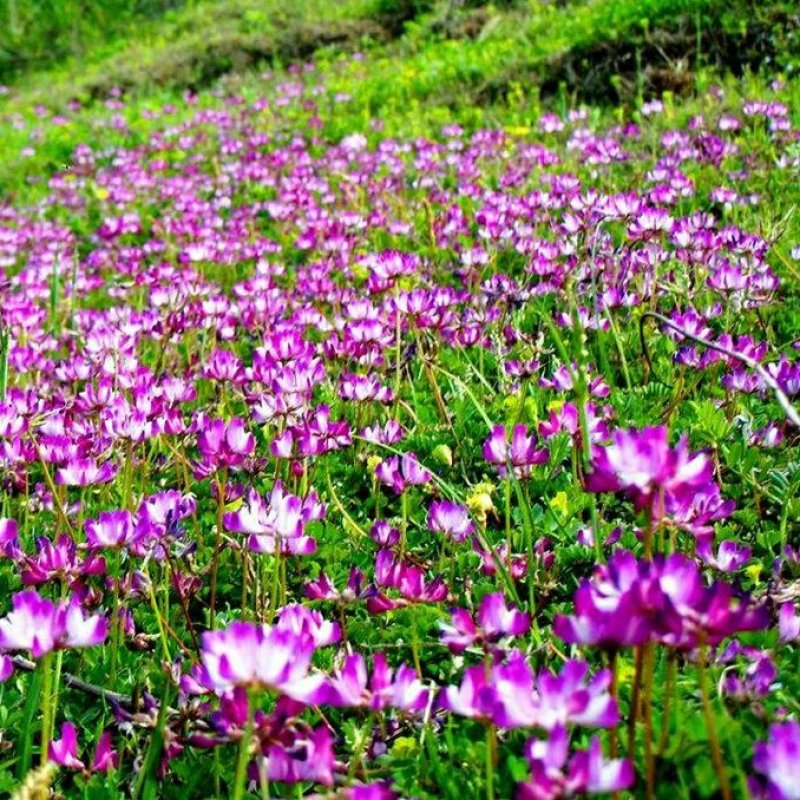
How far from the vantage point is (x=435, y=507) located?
2201 mm

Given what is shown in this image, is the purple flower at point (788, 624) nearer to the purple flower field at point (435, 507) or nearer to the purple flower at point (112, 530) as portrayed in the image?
the purple flower field at point (435, 507)

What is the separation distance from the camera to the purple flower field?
4.43 feet

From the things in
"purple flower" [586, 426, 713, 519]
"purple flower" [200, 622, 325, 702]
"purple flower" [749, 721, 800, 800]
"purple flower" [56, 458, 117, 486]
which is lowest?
"purple flower" [56, 458, 117, 486]

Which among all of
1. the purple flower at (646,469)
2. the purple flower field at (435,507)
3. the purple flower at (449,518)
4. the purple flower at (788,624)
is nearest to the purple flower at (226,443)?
the purple flower field at (435,507)

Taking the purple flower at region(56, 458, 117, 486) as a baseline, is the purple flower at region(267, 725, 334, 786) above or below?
above

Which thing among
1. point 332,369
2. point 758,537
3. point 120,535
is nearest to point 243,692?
point 120,535

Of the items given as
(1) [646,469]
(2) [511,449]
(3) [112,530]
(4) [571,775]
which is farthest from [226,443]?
(4) [571,775]

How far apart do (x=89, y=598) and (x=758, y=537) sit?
5.54 feet

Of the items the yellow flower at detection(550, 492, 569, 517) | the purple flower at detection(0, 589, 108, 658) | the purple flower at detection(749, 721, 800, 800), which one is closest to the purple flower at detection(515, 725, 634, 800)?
the purple flower at detection(749, 721, 800, 800)

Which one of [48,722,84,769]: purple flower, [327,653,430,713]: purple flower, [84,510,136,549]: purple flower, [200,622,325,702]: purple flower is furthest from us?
[84,510,136,549]: purple flower

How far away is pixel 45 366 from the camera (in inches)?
163

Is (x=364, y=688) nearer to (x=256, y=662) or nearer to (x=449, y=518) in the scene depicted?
(x=256, y=662)

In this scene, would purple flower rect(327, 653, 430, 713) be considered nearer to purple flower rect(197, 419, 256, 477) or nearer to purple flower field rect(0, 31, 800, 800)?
purple flower field rect(0, 31, 800, 800)

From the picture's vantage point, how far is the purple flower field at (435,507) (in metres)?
1.35
